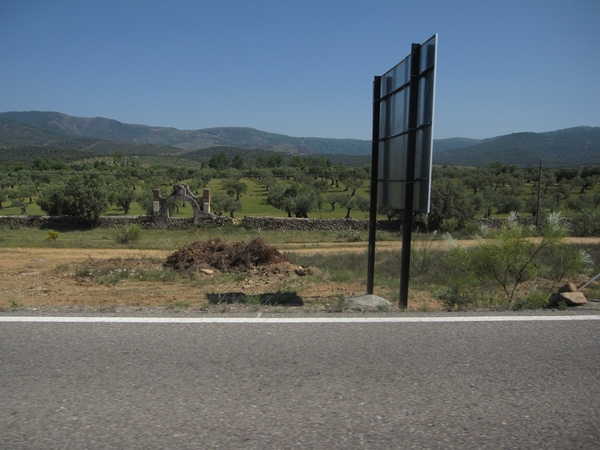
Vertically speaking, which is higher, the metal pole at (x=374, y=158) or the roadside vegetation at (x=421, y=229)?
the metal pole at (x=374, y=158)

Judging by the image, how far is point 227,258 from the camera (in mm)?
Answer: 15445

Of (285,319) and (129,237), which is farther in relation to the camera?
(129,237)

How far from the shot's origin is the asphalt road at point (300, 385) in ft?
10.9

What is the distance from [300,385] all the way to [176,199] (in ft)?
115

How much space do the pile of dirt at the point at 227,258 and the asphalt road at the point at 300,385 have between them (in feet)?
31.0

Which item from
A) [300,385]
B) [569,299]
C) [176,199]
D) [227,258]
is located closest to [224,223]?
[176,199]

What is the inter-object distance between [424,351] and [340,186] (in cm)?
6885

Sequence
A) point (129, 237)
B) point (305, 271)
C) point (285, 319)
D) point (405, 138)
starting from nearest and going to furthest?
point (285, 319) < point (405, 138) < point (305, 271) < point (129, 237)

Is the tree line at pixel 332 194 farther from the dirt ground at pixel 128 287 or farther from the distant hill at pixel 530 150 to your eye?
the distant hill at pixel 530 150

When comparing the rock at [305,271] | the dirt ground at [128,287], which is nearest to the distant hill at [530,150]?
the rock at [305,271]

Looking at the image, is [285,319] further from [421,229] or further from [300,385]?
[421,229]

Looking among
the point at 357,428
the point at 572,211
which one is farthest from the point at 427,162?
the point at 572,211

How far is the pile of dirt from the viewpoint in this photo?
1494cm

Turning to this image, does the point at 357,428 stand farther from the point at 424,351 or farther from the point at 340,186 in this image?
the point at 340,186
